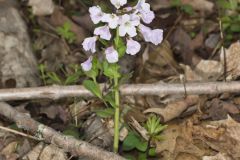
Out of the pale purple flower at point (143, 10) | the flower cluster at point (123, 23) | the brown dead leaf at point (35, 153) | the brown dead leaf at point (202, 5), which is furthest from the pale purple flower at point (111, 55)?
the brown dead leaf at point (202, 5)

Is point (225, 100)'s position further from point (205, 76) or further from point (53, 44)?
point (53, 44)

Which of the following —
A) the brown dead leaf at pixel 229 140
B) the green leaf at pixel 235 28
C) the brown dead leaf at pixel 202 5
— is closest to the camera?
the brown dead leaf at pixel 229 140

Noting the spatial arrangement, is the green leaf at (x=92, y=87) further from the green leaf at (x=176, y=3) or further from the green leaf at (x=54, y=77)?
the green leaf at (x=176, y=3)

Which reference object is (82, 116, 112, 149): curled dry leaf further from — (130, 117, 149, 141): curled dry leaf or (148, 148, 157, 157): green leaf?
(148, 148, 157, 157): green leaf

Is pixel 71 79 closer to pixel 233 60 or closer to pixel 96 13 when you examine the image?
pixel 96 13

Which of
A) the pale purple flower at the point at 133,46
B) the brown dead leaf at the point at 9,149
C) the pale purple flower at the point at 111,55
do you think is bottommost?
the brown dead leaf at the point at 9,149

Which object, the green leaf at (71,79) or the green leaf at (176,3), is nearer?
the green leaf at (71,79)

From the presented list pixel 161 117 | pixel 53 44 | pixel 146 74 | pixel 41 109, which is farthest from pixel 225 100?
pixel 53 44
